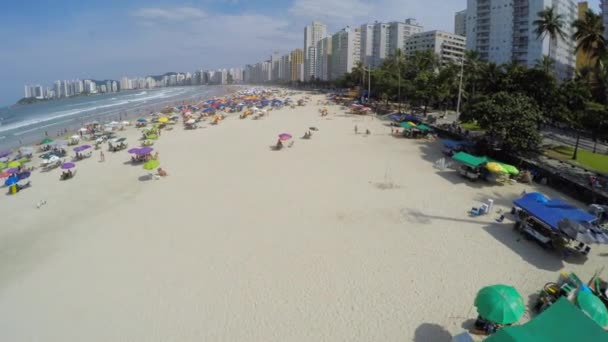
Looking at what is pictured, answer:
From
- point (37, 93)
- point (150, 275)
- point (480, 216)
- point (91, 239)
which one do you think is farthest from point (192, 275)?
point (37, 93)

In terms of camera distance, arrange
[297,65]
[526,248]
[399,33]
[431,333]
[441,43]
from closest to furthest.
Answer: [431,333] < [526,248] < [441,43] < [399,33] < [297,65]

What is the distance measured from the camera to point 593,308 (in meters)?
6.29

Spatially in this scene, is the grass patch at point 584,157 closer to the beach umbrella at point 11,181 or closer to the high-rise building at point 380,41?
the beach umbrella at point 11,181

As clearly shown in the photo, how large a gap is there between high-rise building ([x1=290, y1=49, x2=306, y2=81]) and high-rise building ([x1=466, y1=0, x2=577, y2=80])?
101 meters

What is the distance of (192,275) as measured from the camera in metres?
8.80

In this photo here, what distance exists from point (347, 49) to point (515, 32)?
6214 centimetres

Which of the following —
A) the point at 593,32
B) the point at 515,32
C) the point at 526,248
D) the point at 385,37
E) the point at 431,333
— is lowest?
the point at 431,333

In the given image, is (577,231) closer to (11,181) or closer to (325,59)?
(11,181)

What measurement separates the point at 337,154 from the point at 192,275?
14002 millimetres

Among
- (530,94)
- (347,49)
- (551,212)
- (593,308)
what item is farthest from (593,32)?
(347,49)

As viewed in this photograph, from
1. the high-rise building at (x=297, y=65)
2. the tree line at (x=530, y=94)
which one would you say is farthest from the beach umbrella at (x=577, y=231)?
the high-rise building at (x=297, y=65)

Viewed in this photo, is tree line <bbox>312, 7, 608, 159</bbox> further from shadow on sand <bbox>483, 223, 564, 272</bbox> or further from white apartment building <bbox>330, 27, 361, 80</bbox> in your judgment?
white apartment building <bbox>330, 27, 361, 80</bbox>

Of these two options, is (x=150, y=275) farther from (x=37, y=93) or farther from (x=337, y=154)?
(x=37, y=93)

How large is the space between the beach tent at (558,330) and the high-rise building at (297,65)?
15834cm
